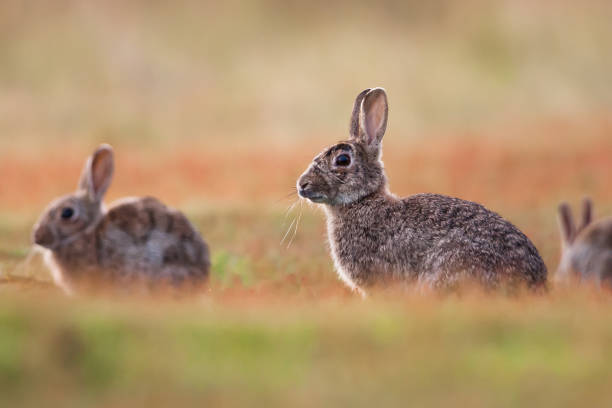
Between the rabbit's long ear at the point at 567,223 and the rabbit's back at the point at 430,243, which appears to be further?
the rabbit's long ear at the point at 567,223

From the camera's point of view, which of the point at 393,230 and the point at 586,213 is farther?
the point at 586,213

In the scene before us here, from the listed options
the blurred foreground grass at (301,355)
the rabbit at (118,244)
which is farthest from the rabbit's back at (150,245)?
the blurred foreground grass at (301,355)

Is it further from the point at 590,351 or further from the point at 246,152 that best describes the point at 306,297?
the point at 246,152

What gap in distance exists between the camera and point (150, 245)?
912 cm

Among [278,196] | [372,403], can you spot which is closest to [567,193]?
[278,196]

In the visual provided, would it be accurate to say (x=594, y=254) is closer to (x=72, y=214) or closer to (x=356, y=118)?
(x=356, y=118)

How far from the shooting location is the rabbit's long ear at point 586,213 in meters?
12.0

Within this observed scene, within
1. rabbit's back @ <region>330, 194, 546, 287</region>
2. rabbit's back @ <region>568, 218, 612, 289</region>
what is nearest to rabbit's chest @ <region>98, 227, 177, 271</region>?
rabbit's back @ <region>330, 194, 546, 287</region>

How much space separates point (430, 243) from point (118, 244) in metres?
3.67

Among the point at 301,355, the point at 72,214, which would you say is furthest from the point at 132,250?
the point at 301,355

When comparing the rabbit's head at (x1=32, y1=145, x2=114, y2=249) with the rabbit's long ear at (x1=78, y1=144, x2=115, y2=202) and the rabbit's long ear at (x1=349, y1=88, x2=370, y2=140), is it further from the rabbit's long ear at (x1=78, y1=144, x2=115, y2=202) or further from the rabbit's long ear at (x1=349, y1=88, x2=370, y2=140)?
the rabbit's long ear at (x1=349, y1=88, x2=370, y2=140)

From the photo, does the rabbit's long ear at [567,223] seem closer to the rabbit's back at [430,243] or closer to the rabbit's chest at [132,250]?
the rabbit's back at [430,243]

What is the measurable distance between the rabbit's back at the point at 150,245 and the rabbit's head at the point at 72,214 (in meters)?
0.22

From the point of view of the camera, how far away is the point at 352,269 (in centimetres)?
852
